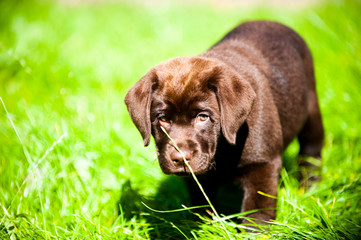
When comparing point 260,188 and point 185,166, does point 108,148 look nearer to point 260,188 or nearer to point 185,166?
point 185,166

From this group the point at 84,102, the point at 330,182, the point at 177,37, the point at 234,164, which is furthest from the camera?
the point at 177,37

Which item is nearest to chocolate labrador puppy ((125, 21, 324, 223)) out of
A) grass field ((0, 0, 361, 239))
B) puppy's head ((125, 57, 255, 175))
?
puppy's head ((125, 57, 255, 175))

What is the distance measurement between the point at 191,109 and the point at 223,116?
26 centimetres

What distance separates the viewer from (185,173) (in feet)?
8.34

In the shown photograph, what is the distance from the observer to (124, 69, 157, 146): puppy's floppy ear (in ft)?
8.63

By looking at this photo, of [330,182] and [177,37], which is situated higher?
[177,37]

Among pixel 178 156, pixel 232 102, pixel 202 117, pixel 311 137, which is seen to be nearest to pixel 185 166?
pixel 178 156

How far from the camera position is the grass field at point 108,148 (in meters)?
2.79

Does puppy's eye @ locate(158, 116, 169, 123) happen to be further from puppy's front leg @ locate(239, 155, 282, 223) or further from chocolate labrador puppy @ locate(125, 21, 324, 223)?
puppy's front leg @ locate(239, 155, 282, 223)

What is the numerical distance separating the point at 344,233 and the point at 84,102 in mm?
3701

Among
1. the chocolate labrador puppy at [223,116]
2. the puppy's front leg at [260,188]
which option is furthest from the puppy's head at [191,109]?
the puppy's front leg at [260,188]

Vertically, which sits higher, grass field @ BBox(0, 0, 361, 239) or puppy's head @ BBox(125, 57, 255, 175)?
puppy's head @ BBox(125, 57, 255, 175)

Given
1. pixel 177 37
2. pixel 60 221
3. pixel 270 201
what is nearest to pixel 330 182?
pixel 270 201

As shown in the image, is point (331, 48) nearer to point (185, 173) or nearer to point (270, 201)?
point (270, 201)
